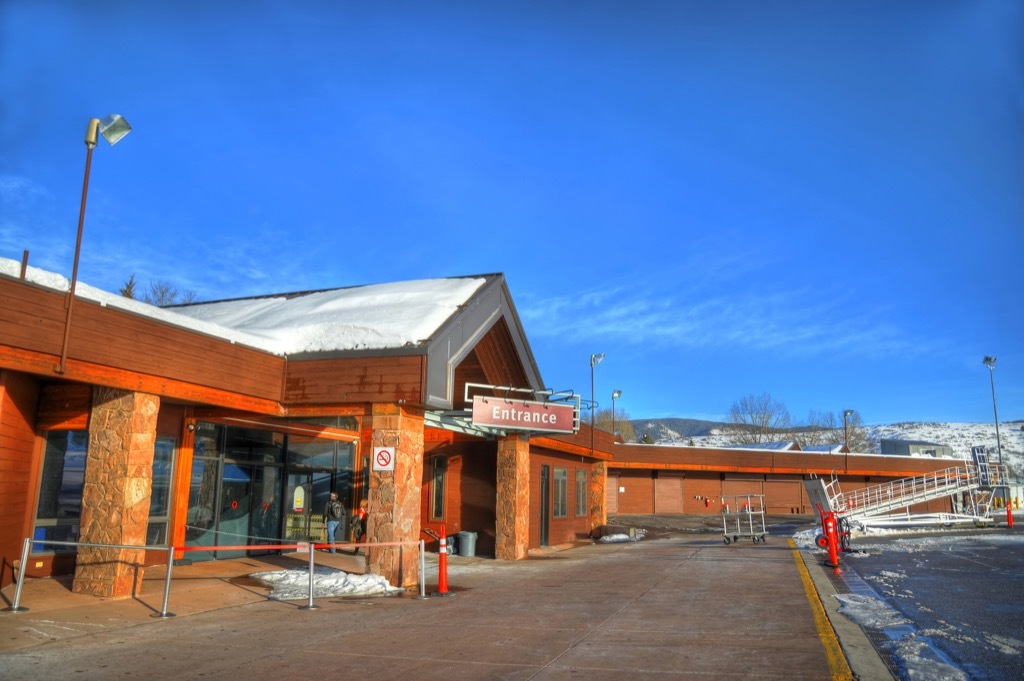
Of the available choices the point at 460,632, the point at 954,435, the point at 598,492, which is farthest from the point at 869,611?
the point at 954,435

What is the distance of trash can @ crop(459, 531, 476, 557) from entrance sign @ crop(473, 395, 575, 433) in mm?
5044

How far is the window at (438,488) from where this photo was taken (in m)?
22.9

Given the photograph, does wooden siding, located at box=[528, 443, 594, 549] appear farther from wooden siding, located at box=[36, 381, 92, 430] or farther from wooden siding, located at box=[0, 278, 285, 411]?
wooden siding, located at box=[36, 381, 92, 430]

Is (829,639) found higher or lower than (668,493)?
lower

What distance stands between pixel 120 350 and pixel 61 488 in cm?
395

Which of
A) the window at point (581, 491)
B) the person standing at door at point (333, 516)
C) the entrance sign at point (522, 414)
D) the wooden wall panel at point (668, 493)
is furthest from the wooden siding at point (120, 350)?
the wooden wall panel at point (668, 493)

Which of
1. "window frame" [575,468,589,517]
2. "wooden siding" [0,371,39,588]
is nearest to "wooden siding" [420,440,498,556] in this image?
"window frame" [575,468,589,517]

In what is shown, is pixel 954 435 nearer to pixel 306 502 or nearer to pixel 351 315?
pixel 306 502

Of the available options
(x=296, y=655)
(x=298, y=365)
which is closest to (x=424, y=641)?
(x=296, y=655)

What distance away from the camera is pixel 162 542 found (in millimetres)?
15836

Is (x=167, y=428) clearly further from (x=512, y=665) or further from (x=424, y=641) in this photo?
(x=512, y=665)

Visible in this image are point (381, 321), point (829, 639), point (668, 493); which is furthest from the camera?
point (668, 493)

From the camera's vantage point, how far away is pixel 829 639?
8.98 m

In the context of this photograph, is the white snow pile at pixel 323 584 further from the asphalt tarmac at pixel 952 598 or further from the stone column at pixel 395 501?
the asphalt tarmac at pixel 952 598
